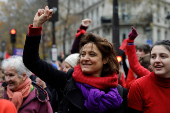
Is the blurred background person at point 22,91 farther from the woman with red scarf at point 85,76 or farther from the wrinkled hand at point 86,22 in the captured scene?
the wrinkled hand at point 86,22

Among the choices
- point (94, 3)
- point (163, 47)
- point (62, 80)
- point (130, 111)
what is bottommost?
point (130, 111)

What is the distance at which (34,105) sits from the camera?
2.90 meters

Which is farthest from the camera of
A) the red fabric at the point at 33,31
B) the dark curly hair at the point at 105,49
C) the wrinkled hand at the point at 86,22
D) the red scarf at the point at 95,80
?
the wrinkled hand at the point at 86,22

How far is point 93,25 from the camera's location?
115 ft

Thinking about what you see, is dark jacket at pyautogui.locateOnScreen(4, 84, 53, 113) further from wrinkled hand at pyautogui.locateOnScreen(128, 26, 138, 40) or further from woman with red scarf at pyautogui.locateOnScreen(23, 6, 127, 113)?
wrinkled hand at pyautogui.locateOnScreen(128, 26, 138, 40)

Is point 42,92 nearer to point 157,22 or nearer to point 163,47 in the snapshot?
point 163,47

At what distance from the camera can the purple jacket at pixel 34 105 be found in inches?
112

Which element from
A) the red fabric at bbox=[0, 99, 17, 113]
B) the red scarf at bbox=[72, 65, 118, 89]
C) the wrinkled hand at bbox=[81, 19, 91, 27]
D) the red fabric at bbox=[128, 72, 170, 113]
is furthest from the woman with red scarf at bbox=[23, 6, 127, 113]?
the wrinkled hand at bbox=[81, 19, 91, 27]

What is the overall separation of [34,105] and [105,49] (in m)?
1.32

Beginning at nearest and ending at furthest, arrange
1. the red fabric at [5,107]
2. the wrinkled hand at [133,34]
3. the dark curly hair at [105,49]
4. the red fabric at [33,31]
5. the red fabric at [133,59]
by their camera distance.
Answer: the red fabric at [33,31], the red fabric at [5,107], the dark curly hair at [105,49], the wrinkled hand at [133,34], the red fabric at [133,59]

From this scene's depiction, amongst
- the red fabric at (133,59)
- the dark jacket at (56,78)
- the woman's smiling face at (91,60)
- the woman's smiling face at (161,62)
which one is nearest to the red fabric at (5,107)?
the dark jacket at (56,78)

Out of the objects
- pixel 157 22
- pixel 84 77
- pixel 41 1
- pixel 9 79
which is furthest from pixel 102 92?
pixel 157 22

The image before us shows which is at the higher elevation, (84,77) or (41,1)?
(41,1)

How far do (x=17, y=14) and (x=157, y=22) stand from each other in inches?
821
